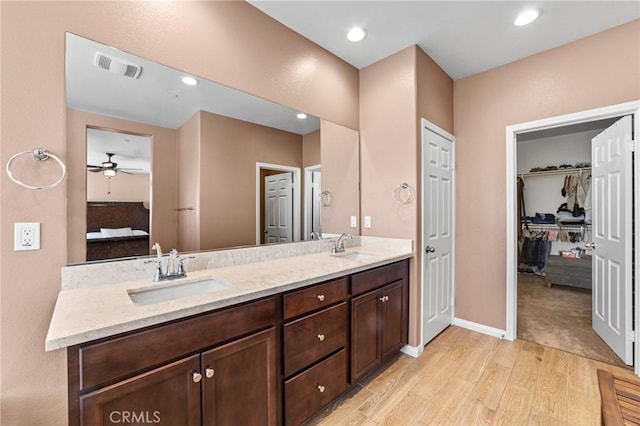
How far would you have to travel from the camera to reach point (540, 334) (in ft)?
9.27

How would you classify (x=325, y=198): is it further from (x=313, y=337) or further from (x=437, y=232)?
(x=313, y=337)

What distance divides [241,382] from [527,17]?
10.2 ft

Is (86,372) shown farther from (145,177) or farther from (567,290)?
(567,290)

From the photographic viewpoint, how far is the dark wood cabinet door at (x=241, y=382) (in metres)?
1.17

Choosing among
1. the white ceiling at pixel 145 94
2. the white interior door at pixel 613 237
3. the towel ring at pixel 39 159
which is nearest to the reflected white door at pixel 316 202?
the white ceiling at pixel 145 94

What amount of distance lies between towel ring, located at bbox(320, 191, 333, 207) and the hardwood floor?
1484mm

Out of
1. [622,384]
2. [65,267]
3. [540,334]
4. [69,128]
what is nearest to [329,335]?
[622,384]

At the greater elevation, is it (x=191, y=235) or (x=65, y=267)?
(x=191, y=235)

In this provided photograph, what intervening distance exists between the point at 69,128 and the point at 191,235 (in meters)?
0.80

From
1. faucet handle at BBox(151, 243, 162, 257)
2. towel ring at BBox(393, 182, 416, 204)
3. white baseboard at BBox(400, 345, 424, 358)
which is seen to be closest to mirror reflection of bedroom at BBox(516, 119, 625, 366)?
white baseboard at BBox(400, 345, 424, 358)

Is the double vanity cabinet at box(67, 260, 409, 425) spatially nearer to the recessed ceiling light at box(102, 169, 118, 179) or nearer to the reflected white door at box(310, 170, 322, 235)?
the reflected white door at box(310, 170, 322, 235)

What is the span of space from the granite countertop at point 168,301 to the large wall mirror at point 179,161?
0.24 metres

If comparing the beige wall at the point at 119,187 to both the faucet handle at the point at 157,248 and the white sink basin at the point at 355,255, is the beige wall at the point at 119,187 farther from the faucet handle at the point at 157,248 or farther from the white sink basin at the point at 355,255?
the white sink basin at the point at 355,255

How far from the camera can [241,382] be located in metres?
1.27
